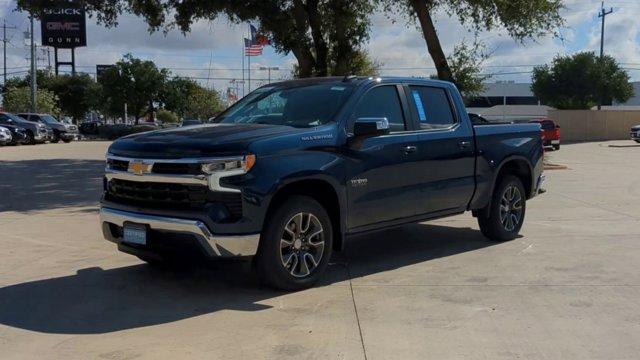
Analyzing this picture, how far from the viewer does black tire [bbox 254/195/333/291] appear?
5906 millimetres

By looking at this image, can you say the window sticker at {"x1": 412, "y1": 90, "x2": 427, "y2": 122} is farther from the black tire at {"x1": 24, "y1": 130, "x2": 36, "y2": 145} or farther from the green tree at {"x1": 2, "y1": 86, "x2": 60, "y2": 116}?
the green tree at {"x1": 2, "y1": 86, "x2": 60, "y2": 116}

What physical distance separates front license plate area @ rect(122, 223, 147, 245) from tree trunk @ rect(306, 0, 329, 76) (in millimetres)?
15431

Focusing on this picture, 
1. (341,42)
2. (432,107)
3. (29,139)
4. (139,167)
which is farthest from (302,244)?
(29,139)

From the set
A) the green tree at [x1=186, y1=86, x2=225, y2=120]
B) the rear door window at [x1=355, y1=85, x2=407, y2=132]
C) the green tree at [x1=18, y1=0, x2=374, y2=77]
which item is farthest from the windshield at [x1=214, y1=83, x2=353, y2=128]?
the green tree at [x1=186, y1=86, x2=225, y2=120]

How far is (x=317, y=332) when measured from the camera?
5.15 metres

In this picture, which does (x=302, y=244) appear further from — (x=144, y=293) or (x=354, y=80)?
(x=354, y=80)

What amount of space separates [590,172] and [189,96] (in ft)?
224

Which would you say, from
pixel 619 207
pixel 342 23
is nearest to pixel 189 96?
pixel 342 23

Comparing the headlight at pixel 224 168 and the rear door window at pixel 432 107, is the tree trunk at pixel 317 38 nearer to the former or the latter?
the rear door window at pixel 432 107

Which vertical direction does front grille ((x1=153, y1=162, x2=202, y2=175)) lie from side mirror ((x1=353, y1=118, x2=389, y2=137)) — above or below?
below

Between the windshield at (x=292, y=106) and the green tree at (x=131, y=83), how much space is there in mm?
62144

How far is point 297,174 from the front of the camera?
19.5 feet

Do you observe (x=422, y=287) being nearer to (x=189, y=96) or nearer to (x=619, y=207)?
(x=619, y=207)

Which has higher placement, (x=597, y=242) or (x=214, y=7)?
(x=214, y=7)
